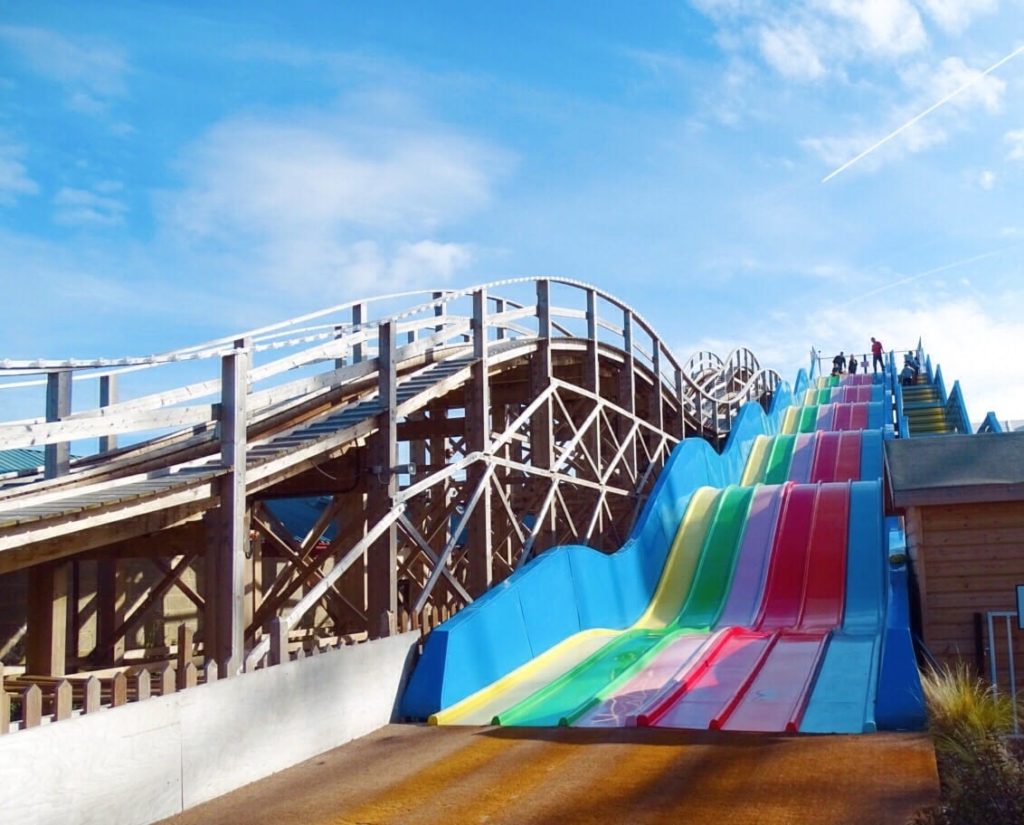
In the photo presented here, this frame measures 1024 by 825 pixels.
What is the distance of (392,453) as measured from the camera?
11.4 meters

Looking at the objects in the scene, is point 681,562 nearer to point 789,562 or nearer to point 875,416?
point 789,562

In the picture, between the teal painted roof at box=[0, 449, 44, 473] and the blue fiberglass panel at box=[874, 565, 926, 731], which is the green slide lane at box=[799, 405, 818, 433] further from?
the blue fiberglass panel at box=[874, 565, 926, 731]

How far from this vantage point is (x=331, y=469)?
11953 mm

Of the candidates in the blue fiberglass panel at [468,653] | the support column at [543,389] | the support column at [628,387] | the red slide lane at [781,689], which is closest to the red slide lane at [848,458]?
the support column at [628,387]

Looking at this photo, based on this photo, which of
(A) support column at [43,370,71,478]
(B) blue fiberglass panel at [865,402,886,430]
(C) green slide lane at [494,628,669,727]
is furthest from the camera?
→ (B) blue fiberglass panel at [865,402,886,430]

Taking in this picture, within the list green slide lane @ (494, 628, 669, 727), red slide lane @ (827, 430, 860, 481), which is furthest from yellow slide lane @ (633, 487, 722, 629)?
red slide lane @ (827, 430, 860, 481)

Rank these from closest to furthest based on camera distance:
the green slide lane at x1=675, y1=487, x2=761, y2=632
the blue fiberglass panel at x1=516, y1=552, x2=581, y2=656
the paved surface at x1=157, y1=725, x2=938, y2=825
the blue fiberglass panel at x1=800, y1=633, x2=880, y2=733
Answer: the paved surface at x1=157, y1=725, x2=938, y2=825 → the blue fiberglass panel at x1=800, y1=633, x2=880, y2=733 → the blue fiberglass panel at x1=516, y1=552, x2=581, y2=656 → the green slide lane at x1=675, y1=487, x2=761, y2=632

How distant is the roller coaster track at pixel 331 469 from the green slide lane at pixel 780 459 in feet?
12.8

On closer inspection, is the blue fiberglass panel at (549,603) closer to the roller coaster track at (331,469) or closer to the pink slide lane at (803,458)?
the roller coaster track at (331,469)

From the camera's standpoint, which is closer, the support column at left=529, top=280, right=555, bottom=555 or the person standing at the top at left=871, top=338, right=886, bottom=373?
the support column at left=529, top=280, right=555, bottom=555

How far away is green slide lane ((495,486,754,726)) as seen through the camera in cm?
1006

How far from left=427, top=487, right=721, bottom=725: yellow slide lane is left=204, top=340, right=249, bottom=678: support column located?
6.98ft

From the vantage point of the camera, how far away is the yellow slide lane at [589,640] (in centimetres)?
1009

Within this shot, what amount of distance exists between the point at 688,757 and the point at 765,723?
1.45 m
